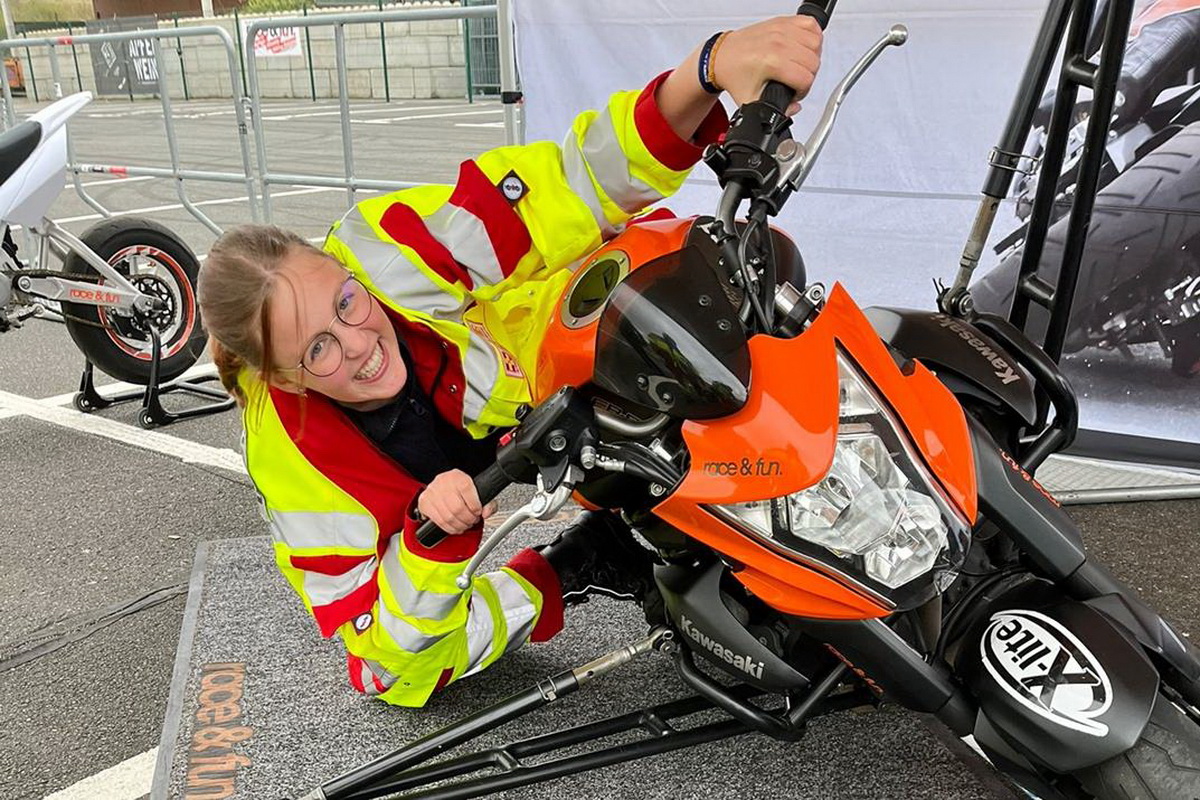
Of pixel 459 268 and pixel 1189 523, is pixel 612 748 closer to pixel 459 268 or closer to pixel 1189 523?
pixel 459 268

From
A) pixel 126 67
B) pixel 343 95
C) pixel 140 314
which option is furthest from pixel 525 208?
pixel 126 67

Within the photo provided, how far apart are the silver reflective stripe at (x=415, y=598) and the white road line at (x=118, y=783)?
2.33 ft

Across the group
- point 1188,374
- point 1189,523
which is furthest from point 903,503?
point 1188,374

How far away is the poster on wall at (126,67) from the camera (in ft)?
18.5

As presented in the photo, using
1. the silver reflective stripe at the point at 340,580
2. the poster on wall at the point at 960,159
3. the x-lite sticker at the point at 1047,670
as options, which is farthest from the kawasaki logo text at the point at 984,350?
the poster on wall at the point at 960,159

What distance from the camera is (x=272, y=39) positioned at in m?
4.77

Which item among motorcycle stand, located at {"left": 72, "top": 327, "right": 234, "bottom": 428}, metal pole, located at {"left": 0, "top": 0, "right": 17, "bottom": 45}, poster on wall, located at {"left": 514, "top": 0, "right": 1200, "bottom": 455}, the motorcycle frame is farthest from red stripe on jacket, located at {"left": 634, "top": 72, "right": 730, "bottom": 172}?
metal pole, located at {"left": 0, "top": 0, "right": 17, "bottom": 45}

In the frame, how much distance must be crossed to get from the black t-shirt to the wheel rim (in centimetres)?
245

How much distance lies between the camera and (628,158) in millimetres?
1666

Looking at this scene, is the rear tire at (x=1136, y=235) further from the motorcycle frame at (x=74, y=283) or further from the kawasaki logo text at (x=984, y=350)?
the motorcycle frame at (x=74, y=283)

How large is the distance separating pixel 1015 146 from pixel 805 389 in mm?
1154

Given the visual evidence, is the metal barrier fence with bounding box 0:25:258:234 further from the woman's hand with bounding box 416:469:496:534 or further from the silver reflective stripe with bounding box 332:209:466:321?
the woman's hand with bounding box 416:469:496:534

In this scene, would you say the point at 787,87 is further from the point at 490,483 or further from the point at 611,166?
the point at 490,483

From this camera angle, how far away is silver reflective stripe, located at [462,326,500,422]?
5.51 ft
